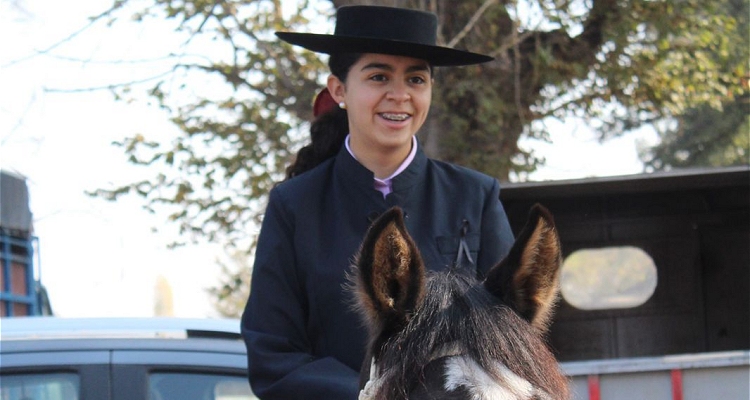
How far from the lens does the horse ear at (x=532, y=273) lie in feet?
7.06

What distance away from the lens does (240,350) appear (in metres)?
3.88

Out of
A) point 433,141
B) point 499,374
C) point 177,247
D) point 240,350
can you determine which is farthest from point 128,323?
point 177,247

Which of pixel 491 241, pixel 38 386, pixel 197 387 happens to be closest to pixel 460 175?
pixel 491 241

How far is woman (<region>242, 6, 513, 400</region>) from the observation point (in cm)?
262

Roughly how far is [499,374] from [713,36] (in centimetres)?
1015

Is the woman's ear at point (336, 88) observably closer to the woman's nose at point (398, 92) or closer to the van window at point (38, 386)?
the woman's nose at point (398, 92)

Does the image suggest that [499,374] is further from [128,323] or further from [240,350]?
[128,323]

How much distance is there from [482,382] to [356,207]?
86cm

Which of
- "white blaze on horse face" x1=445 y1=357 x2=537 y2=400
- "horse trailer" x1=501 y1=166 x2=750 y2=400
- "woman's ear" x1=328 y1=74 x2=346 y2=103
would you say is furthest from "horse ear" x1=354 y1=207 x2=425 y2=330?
"horse trailer" x1=501 y1=166 x2=750 y2=400

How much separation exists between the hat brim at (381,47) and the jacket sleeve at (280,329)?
0.42 meters

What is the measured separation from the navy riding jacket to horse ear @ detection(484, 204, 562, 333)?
45 centimetres

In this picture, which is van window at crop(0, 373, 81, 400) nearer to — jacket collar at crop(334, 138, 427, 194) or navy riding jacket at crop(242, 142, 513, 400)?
navy riding jacket at crop(242, 142, 513, 400)

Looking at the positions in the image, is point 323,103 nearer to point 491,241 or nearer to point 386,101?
point 386,101

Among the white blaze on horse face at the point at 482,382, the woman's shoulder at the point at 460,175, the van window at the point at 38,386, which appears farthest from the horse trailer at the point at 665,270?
the white blaze on horse face at the point at 482,382
